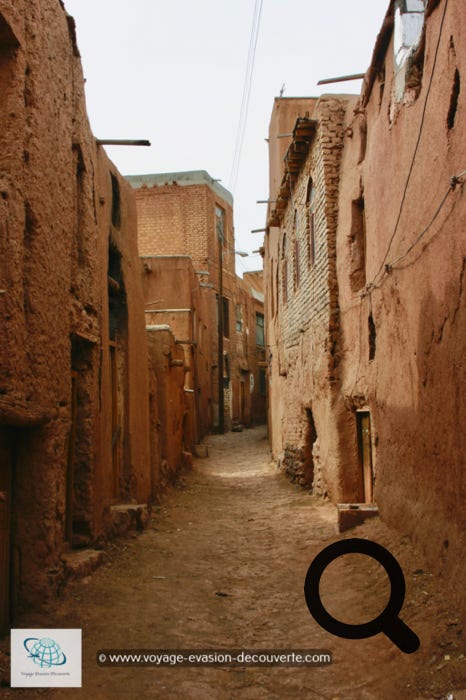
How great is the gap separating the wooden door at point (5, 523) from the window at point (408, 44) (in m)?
4.68

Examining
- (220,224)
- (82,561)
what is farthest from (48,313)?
(220,224)

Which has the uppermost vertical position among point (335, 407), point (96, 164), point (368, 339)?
point (96, 164)

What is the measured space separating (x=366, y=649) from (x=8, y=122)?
4390mm

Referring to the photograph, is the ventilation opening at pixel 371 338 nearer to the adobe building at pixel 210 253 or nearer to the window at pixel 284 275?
the window at pixel 284 275

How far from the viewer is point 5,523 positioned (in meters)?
4.69

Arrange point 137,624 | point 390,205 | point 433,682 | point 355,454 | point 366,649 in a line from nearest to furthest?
1. point 433,682
2. point 366,649
3. point 137,624
4. point 390,205
5. point 355,454

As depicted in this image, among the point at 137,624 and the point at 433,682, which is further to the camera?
the point at 137,624

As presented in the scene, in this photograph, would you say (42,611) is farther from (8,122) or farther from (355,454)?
(355,454)

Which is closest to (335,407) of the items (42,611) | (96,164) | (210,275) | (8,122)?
(96,164)

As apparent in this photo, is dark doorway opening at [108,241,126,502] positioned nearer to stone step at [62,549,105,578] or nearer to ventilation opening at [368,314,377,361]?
stone step at [62,549,105,578]

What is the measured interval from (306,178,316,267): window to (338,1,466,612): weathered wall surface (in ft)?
8.25

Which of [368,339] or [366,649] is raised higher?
[368,339]

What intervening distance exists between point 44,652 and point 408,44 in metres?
5.90

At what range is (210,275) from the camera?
27.7m
